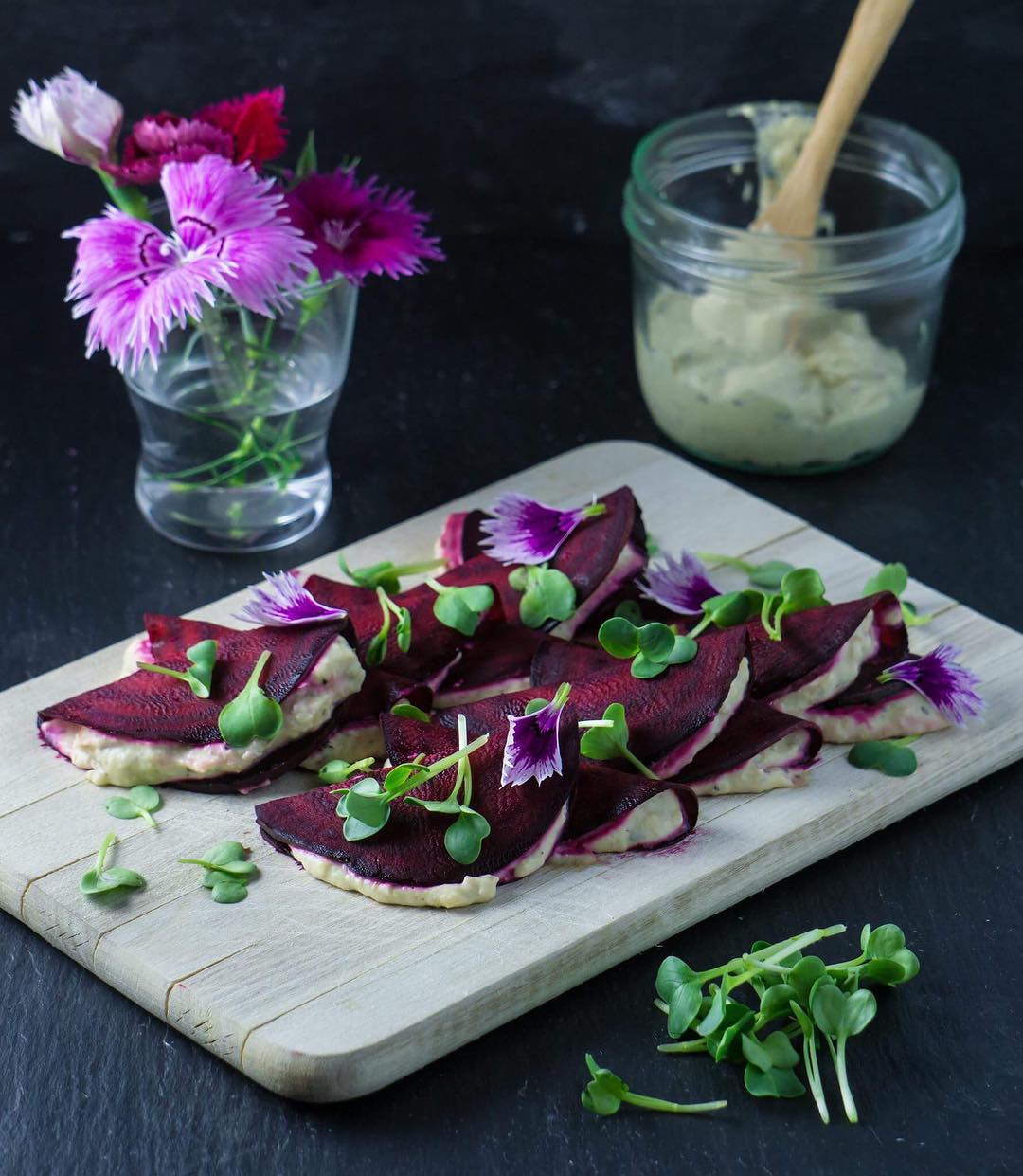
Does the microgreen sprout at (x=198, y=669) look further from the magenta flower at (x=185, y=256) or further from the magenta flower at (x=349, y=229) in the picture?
the magenta flower at (x=349, y=229)

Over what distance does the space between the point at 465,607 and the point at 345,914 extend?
347mm

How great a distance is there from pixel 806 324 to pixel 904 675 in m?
0.56

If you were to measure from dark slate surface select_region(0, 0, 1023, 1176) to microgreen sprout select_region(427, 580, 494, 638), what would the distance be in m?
0.36

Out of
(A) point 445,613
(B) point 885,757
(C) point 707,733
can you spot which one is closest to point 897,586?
(B) point 885,757

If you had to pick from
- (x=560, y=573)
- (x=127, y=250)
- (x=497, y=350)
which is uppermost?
(x=127, y=250)

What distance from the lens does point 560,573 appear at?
1686mm

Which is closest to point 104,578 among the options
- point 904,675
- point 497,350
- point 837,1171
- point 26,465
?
point 26,465

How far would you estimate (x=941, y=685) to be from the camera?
62.7 inches

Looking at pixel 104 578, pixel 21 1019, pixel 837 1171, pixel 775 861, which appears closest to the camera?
pixel 837 1171

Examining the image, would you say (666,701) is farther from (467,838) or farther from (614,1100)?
(614,1100)

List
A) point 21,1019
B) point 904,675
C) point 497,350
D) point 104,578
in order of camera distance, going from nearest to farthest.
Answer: point 21,1019 < point 904,675 < point 104,578 < point 497,350

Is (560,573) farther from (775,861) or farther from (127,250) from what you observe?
(127,250)

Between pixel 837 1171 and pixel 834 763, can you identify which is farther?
pixel 834 763

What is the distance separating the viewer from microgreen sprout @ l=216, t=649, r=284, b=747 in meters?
1.48
